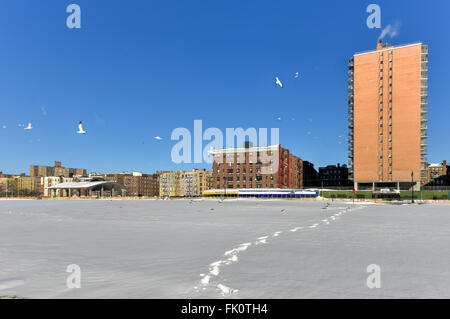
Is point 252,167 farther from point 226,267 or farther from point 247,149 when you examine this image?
point 226,267

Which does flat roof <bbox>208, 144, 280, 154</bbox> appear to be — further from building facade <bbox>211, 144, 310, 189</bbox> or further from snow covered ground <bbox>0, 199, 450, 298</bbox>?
snow covered ground <bbox>0, 199, 450, 298</bbox>

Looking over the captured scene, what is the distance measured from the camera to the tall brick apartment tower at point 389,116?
367 feet

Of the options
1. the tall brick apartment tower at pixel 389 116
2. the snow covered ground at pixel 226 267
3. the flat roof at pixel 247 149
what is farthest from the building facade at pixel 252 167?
the snow covered ground at pixel 226 267

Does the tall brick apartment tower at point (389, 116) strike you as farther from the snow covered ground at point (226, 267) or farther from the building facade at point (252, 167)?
the snow covered ground at point (226, 267)

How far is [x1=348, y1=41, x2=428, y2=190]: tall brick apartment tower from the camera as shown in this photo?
112 m

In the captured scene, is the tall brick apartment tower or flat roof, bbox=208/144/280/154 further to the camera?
flat roof, bbox=208/144/280/154

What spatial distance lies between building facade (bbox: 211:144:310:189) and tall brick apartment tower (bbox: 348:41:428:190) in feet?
106

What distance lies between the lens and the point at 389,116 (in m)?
116

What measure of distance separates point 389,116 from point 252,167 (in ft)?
191

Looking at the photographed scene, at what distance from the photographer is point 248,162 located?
14638cm

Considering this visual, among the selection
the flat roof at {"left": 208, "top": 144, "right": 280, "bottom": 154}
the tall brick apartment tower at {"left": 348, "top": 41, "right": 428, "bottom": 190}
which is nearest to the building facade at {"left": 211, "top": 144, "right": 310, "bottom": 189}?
the flat roof at {"left": 208, "top": 144, "right": 280, "bottom": 154}
